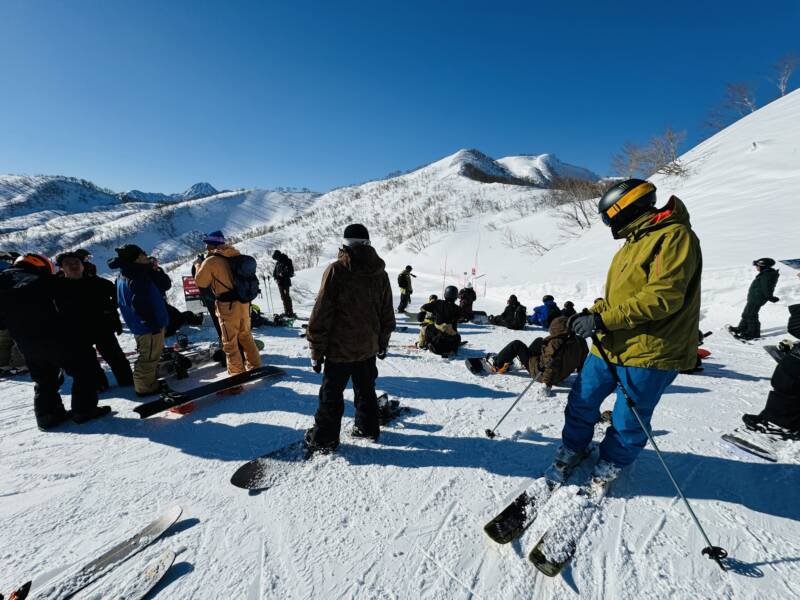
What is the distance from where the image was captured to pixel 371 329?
9.82ft

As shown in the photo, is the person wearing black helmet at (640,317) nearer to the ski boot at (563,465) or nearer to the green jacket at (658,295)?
the green jacket at (658,295)

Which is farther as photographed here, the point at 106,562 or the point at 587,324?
the point at 587,324

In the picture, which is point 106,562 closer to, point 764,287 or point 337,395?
point 337,395

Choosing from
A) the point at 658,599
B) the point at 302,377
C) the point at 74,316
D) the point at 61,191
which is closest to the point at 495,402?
the point at 658,599

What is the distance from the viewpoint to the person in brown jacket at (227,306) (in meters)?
4.36

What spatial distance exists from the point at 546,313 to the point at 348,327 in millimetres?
7509

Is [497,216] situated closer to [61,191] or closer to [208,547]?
[208,547]

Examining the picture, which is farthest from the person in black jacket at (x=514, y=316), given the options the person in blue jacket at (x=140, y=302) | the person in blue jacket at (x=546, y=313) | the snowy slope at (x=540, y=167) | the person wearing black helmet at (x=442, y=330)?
the snowy slope at (x=540, y=167)

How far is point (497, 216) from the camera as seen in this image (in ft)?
107

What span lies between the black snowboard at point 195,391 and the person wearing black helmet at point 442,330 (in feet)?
8.92

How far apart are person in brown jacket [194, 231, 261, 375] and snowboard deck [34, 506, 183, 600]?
2.62 metres

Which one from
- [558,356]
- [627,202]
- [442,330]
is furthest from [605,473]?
[442,330]

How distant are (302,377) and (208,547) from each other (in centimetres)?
295

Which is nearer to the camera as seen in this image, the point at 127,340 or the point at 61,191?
the point at 127,340
